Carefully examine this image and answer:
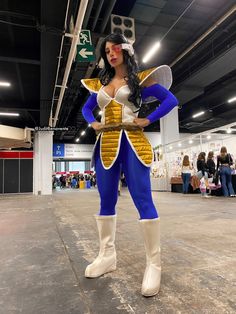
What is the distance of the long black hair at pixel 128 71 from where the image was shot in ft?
4.28

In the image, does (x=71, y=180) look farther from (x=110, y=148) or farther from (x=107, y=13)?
(x=110, y=148)

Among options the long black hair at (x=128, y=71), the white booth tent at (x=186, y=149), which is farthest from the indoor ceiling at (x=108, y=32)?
the long black hair at (x=128, y=71)

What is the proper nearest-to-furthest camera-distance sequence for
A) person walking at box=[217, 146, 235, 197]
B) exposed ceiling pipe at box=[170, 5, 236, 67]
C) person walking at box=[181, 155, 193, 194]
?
1. exposed ceiling pipe at box=[170, 5, 236, 67]
2. person walking at box=[217, 146, 235, 197]
3. person walking at box=[181, 155, 193, 194]

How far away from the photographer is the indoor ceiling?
4.89m

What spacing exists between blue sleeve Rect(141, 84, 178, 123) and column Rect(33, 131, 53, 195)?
11346 mm

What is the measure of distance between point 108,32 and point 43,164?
8.22 meters

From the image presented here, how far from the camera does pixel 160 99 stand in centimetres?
137

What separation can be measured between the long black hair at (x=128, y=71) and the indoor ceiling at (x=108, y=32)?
9.53 ft

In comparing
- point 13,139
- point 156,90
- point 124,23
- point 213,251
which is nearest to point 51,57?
point 124,23

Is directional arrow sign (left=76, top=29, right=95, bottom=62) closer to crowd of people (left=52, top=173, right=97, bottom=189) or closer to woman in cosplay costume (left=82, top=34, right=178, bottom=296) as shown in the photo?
woman in cosplay costume (left=82, top=34, right=178, bottom=296)

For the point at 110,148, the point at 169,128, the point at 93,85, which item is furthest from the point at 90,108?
the point at 169,128

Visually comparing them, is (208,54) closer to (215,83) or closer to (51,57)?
(215,83)

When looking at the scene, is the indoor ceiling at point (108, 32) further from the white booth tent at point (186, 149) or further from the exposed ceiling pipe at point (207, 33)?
the white booth tent at point (186, 149)

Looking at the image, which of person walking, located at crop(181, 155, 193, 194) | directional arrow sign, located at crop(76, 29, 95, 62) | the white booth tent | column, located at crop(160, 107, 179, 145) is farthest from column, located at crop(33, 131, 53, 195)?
directional arrow sign, located at crop(76, 29, 95, 62)
